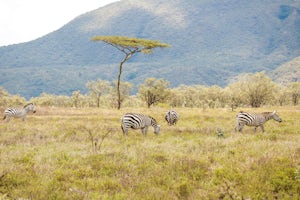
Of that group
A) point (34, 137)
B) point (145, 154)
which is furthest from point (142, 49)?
point (145, 154)

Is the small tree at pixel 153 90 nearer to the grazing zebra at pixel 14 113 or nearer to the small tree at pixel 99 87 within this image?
the small tree at pixel 99 87

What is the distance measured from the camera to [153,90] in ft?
225

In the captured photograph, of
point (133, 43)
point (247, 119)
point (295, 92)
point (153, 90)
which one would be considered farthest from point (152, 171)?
point (295, 92)

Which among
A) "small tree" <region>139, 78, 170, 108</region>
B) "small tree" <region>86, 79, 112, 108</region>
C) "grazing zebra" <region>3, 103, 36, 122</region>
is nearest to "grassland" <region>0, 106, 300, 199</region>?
"grazing zebra" <region>3, 103, 36, 122</region>

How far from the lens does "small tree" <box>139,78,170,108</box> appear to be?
225 ft

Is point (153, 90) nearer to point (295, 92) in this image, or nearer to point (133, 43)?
point (133, 43)

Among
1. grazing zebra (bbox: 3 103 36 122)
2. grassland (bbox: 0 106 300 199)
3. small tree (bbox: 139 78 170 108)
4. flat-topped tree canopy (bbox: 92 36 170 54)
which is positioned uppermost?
flat-topped tree canopy (bbox: 92 36 170 54)

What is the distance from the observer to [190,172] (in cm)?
1031

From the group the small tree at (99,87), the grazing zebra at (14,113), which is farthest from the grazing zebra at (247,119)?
the small tree at (99,87)

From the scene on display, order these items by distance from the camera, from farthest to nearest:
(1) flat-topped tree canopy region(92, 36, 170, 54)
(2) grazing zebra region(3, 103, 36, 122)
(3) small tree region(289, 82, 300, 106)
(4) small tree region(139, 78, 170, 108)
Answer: (3) small tree region(289, 82, 300, 106) → (4) small tree region(139, 78, 170, 108) → (1) flat-topped tree canopy region(92, 36, 170, 54) → (2) grazing zebra region(3, 103, 36, 122)

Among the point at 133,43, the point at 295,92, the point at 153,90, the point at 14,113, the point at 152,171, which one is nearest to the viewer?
the point at 152,171

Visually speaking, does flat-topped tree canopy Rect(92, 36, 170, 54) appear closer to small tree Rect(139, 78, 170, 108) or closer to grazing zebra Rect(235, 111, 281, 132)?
grazing zebra Rect(235, 111, 281, 132)

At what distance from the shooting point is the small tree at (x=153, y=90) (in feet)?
225

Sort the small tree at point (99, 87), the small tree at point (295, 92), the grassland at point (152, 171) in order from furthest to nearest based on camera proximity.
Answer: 1. the small tree at point (295, 92)
2. the small tree at point (99, 87)
3. the grassland at point (152, 171)
